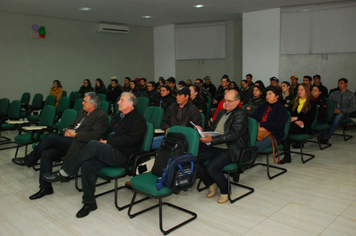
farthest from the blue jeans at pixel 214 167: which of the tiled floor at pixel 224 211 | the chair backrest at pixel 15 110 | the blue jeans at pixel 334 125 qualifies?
the chair backrest at pixel 15 110

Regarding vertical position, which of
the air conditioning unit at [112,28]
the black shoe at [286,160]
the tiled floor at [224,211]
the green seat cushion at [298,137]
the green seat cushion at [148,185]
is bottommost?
the tiled floor at [224,211]

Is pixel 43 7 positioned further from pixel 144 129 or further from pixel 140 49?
pixel 144 129

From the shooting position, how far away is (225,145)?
3.46 meters

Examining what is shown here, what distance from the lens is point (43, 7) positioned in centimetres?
841

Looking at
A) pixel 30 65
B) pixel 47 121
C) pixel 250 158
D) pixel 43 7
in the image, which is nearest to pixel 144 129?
pixel 250 158

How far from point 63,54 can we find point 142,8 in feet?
11.7

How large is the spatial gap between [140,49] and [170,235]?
1062cm

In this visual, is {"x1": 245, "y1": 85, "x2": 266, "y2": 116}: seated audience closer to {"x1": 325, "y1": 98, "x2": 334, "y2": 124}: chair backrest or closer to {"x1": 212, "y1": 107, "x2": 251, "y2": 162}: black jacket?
{"x1": 325, "y1": 98, "x2": 334, "y2": 124}: chair backrest

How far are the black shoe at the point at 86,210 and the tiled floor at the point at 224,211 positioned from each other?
5 centimetres

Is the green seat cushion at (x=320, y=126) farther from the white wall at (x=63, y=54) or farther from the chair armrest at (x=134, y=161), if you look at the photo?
the white wall at (x=63, y=54)

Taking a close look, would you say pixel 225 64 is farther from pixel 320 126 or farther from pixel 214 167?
pixel 214 167

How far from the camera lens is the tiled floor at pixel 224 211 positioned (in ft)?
9.32

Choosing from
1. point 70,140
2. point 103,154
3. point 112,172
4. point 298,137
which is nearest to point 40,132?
point 70,140

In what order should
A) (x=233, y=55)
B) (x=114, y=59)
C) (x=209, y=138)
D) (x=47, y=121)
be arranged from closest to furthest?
(x=209, y=138)
(x=47, y=121)
(x=233, y=55)
(x=114, y=59)
